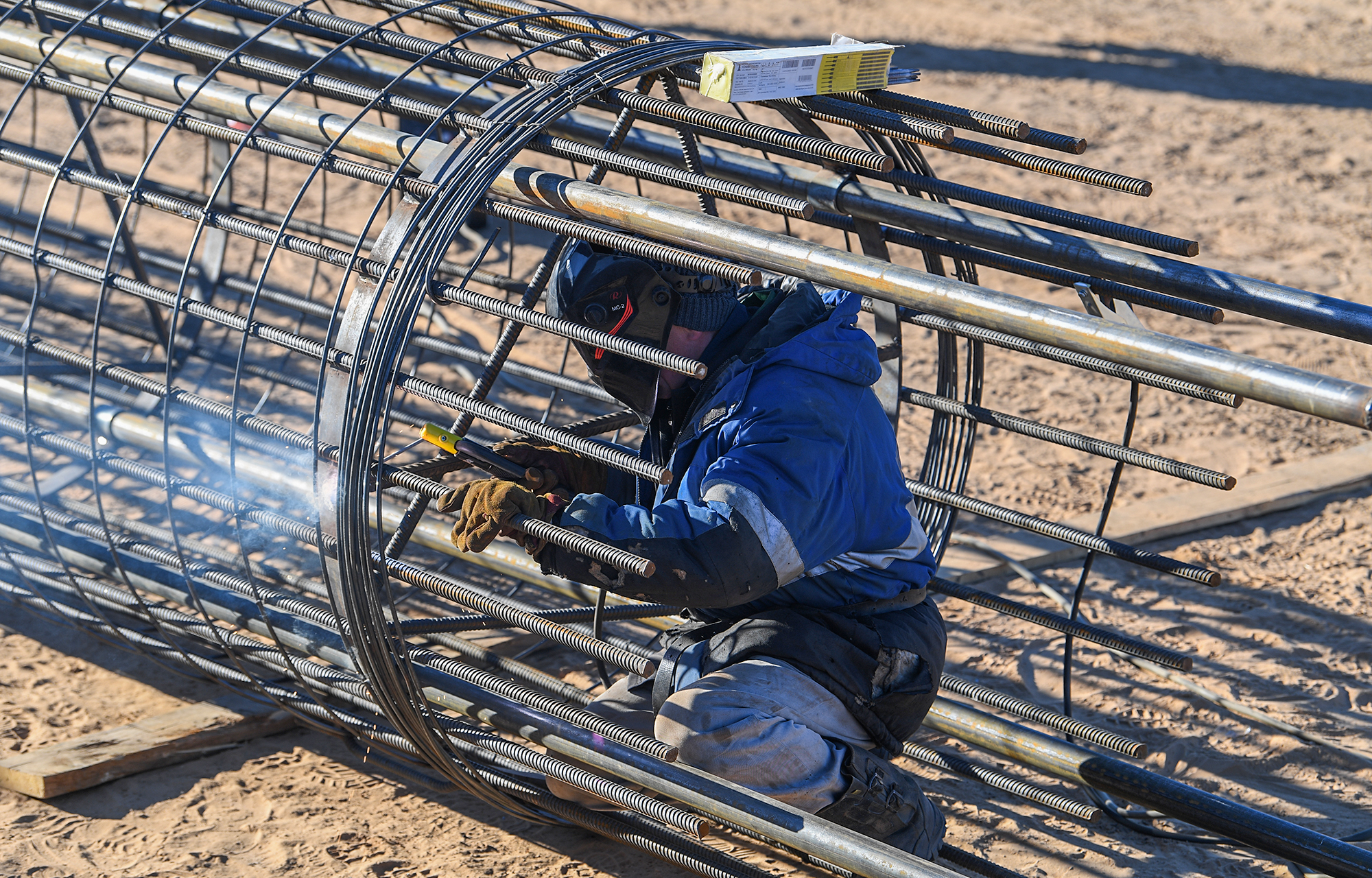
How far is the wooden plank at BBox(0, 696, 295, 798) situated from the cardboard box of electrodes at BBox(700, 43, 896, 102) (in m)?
2.07

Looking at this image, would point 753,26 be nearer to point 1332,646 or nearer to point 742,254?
point 1332,646

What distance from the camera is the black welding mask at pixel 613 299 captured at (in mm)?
2553

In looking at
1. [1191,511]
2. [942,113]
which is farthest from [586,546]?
[1191,511]

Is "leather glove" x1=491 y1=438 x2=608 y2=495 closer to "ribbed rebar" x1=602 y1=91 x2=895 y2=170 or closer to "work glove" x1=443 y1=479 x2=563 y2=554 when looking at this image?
"work glove" x1=443 y1=479 x2=563 y2=554

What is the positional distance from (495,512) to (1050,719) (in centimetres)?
153

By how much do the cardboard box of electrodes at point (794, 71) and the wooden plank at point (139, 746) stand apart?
6.78 ft

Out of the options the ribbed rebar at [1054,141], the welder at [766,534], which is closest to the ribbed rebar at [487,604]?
the welder at [766,534]

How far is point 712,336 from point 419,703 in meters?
0.97

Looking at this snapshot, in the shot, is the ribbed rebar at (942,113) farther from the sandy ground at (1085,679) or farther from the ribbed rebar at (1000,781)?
the sandy ground at (1085,679)

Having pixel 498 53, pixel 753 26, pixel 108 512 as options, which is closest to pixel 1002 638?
pixel 108 512

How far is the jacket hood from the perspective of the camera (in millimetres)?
2641

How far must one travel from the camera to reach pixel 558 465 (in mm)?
3041

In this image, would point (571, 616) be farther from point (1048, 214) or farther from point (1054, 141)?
point (1054, 141)

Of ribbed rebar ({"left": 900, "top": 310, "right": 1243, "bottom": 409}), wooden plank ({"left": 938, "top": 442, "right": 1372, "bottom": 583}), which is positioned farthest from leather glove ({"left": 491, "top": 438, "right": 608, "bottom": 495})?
wooden plank ({"left": 938, "top": 442, "right": 1372, "bottom": 583})
